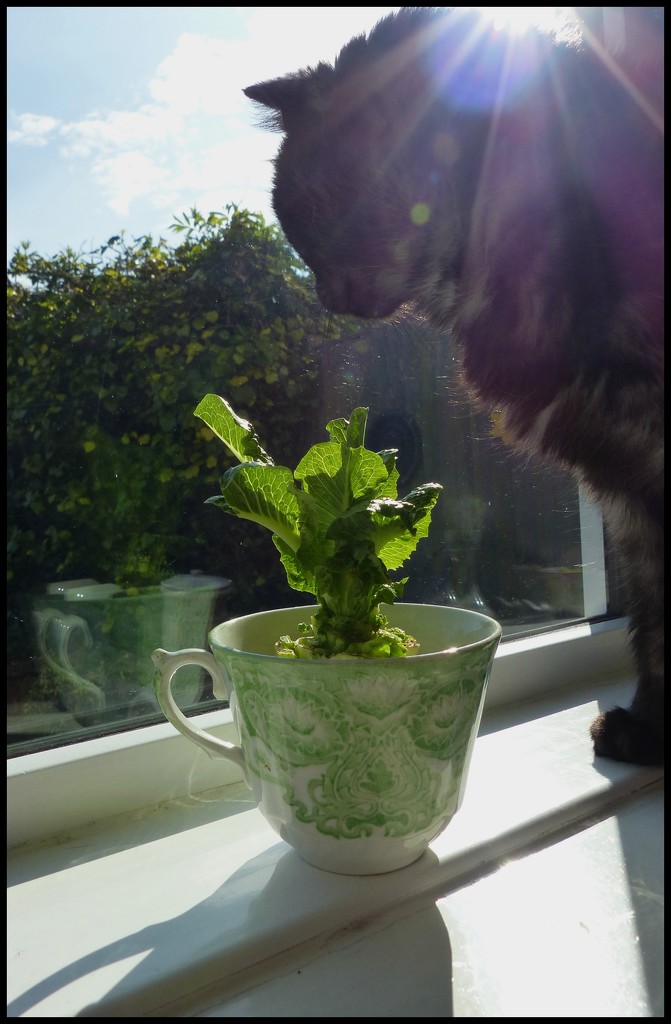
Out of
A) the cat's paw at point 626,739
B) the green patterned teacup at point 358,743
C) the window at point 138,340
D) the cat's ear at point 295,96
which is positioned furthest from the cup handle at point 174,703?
the cat's ear at point 295,96

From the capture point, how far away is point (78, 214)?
592 mm

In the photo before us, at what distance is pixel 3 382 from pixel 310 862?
0.40 m

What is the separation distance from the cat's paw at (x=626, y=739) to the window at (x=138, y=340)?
0.98 ft

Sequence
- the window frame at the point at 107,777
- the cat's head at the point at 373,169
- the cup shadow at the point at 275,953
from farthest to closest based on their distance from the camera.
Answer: the cat's head at the point at 373,169
the window frame at the point at 107,777
the cup shadow at the point at 275,953

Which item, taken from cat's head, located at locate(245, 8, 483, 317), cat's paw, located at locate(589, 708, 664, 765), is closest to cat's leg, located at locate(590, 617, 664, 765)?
cat's paw, located at locate(589, 708, 664, 765)

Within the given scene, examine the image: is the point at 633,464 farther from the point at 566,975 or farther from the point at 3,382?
the point at 3,382

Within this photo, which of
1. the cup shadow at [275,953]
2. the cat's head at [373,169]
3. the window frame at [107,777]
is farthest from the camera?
the cat's head at [373,169]

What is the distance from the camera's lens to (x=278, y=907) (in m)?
0.43

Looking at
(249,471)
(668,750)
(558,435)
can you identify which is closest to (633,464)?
(558,435)

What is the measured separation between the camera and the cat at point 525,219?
603mm

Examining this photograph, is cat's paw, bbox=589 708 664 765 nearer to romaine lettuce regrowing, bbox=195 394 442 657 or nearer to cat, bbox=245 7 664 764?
cat, bbox=245 7 664 764

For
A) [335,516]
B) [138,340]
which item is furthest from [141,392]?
[335,516]

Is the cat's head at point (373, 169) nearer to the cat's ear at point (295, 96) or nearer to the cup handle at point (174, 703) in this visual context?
the cat's ear at point (295, 96)

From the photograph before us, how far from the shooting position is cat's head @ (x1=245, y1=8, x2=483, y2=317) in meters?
0.68
